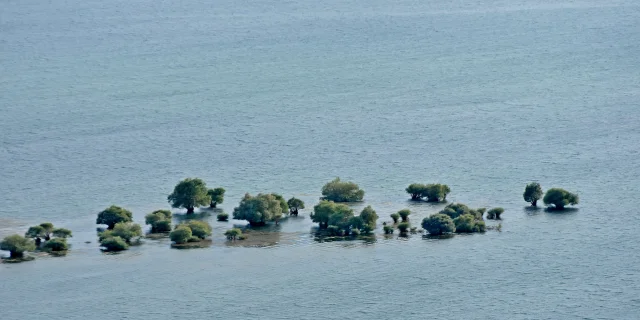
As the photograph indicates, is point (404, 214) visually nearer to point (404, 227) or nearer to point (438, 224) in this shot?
point (404, 227)

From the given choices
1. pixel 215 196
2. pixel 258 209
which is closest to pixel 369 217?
pixel 258 209

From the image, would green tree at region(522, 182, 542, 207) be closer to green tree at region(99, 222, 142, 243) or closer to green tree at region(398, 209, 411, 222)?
green tree at region(398, 209, 411, 222)

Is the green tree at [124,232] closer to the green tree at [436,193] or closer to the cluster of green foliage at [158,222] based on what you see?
the cluster of green foliage at [158,222]

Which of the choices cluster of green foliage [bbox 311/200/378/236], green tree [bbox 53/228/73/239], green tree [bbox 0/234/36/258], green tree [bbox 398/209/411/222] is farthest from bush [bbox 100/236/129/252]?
green tree [bbox 398/209/411/222]

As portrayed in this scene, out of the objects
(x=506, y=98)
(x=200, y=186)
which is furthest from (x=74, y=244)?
(x=506, y=98)

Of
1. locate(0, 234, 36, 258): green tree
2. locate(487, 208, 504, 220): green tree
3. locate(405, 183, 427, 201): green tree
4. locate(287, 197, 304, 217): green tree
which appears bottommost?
locate(0, 234, 36, 258): green tree

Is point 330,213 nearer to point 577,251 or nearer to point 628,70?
point 577,251
